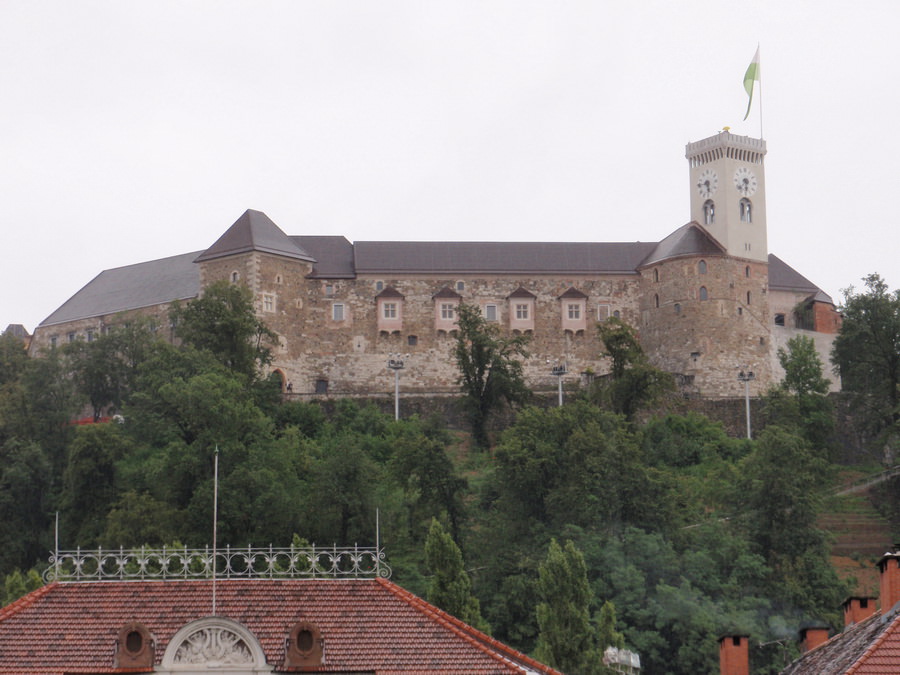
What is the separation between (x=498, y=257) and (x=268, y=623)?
7644cm

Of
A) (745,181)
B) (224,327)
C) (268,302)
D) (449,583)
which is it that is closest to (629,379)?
(224,327)

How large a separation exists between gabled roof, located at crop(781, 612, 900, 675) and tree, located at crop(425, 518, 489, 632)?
2049 cm

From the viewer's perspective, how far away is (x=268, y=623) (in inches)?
1463

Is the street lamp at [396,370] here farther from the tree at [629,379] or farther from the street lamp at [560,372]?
the tree at [629,379]

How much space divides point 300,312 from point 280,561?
4353cm

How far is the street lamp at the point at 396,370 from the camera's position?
10188 cm

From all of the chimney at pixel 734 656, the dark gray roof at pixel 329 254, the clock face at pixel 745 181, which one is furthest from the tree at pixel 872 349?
the chimney at pixel 734 656

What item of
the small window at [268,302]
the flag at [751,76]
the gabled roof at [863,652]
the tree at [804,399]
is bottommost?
the gabled roof at [863,652]

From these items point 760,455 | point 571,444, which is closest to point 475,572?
point 571,444

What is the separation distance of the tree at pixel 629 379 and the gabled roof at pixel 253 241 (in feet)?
68.9

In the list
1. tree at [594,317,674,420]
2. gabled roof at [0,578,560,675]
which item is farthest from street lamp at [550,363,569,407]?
gabled roof at [0,578,560,675]

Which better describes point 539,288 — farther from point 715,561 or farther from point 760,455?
point 715,561

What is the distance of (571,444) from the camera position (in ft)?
271

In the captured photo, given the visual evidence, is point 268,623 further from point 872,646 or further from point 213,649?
point 872,646
